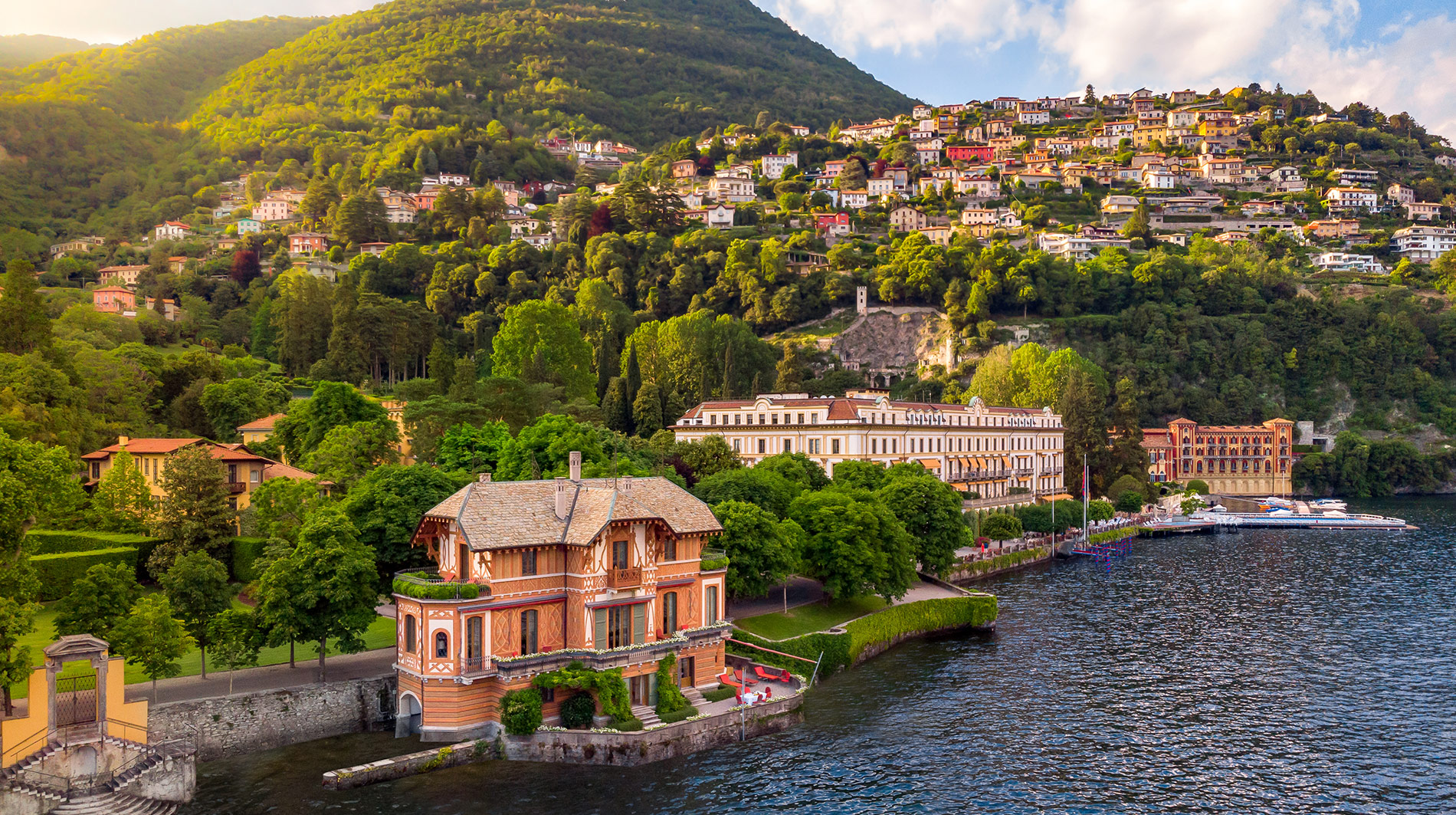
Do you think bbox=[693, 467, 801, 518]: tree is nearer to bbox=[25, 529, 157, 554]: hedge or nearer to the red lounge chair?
the red lounge chair

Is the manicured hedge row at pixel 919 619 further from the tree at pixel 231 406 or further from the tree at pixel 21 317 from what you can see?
the tree at pixel 21 317

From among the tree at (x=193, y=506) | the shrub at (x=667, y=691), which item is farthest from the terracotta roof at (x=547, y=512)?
the tree at (x=193, y=506)

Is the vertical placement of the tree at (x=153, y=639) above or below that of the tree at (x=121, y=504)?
below

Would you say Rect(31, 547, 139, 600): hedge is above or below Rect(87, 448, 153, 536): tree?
below

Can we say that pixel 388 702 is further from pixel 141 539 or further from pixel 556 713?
pixel 141 539

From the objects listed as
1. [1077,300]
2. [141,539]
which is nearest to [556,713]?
[141,539]

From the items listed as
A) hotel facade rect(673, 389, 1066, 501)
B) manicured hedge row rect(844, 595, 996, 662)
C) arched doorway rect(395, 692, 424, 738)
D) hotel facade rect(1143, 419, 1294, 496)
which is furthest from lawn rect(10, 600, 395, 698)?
hotel facade rect(1143, 419, 1294, 496)
